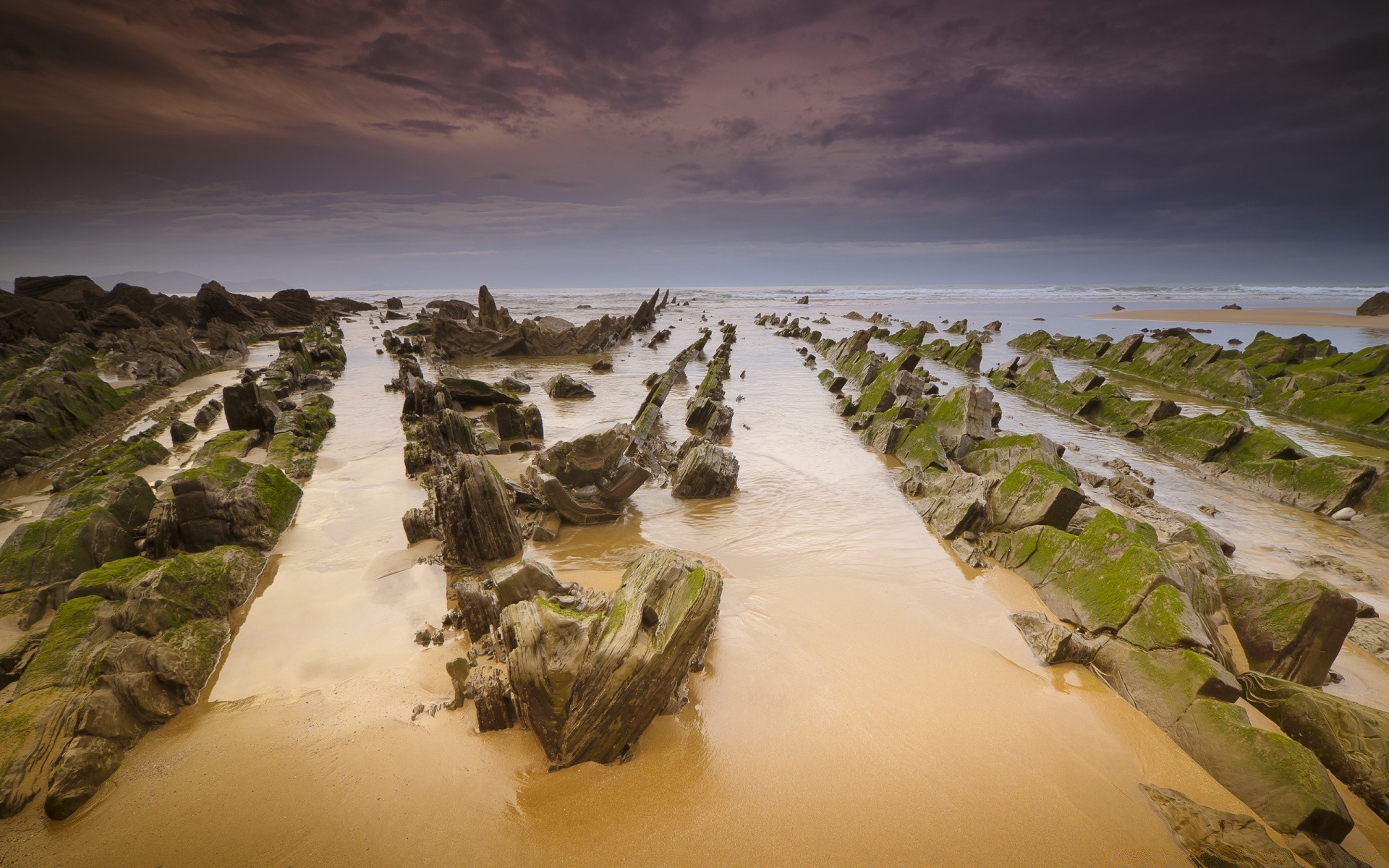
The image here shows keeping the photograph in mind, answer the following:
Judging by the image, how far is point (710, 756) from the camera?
4.95 metres

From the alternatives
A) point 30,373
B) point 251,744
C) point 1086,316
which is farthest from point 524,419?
point 1086,316

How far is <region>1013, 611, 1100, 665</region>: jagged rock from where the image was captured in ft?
20.8

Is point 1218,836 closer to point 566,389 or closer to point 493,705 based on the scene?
point 493,705

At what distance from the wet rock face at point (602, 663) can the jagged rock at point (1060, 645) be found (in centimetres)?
417

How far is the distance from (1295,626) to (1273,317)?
240 feet

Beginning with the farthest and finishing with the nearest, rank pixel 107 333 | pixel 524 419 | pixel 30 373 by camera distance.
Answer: pixel 107 333
pixel 30 373
pixel 524 419

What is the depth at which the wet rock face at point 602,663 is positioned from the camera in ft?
15.4

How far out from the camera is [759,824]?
14.2 feet

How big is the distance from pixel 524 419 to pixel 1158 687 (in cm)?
1423

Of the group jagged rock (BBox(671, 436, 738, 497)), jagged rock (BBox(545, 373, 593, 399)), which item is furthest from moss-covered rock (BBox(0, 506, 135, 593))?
jagged rock (BBox(545, 373, 593, 399))

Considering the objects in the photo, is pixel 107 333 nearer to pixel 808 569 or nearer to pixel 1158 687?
pixel 808 569

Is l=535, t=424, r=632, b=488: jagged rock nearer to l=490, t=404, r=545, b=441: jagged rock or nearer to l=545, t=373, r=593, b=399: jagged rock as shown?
l=490, t=404, r=545, b=441: jagged rock

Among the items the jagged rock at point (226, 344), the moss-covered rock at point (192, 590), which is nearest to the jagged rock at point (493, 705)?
the moss-covered rock at point (192, 590)

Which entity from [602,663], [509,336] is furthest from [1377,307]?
[602,663]
